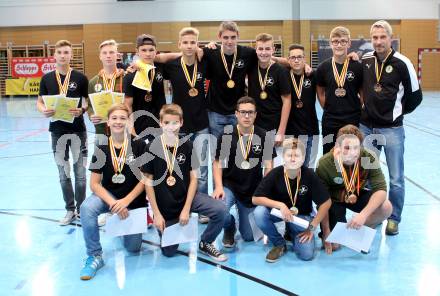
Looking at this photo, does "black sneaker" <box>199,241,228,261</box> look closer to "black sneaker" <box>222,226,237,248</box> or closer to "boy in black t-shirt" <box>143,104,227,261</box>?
"boy in black t-shirt" <box>143,104,227,261</box>

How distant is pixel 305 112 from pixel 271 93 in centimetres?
42

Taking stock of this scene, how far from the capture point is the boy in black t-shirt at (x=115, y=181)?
154 inches

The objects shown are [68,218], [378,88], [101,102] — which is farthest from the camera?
[68,218]

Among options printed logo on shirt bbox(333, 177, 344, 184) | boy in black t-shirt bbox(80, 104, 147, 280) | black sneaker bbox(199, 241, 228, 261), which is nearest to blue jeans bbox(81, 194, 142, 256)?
boy in black t-shirt bbox(80, 104, 147, 280)

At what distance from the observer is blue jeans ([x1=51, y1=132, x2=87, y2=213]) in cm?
493

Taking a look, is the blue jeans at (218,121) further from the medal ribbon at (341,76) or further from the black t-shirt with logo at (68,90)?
the black t-shirt with logo at (68,90)

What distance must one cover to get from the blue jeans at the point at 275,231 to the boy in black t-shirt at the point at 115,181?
1082 mm

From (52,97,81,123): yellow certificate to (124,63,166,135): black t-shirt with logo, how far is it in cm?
60

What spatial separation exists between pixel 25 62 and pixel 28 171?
15.8 metres

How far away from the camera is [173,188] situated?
4.11 m

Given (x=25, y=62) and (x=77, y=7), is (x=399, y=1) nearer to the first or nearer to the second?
(x=77, y=7)

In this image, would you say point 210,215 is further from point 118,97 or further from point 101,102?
point 101,102

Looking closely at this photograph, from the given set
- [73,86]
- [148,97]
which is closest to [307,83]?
[148,97]

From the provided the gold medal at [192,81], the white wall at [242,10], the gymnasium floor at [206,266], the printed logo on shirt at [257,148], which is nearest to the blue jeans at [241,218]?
the gymnasium floor at [206,266]
